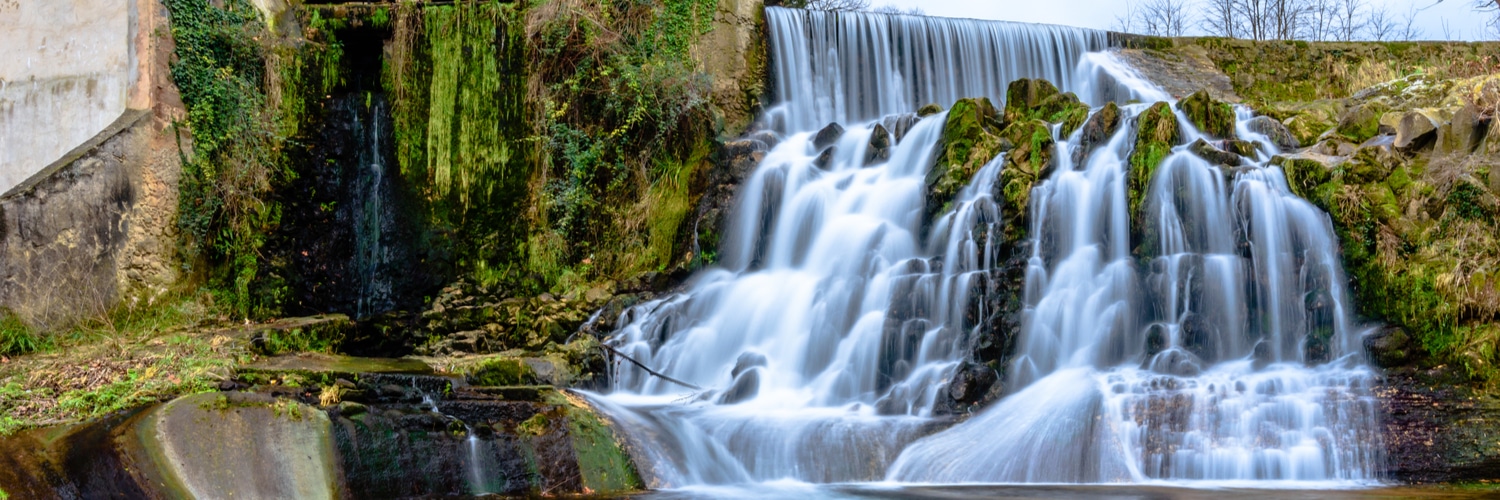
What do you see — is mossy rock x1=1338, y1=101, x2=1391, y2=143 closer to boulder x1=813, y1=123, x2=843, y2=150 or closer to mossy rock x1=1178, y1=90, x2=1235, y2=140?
mossy rock x1=1178, y1=90, x2=1235, y2=140

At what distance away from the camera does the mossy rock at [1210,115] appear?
1131 centimetres

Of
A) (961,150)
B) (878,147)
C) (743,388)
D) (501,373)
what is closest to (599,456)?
(501,373)

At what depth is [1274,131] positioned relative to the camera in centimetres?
1167

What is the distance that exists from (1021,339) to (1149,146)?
95.1 inches

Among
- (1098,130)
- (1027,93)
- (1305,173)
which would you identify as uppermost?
(1027,93)

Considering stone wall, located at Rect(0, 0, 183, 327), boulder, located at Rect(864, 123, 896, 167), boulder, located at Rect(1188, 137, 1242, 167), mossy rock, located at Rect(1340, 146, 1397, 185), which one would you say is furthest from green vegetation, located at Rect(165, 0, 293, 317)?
mossy rock, located at Rect(1340, 146, 1397, 185)

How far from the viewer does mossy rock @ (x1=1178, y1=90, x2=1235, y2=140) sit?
11312mm

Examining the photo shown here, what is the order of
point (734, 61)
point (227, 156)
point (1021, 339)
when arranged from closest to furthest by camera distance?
point (1021, 339)
point (227, 156)
point (734, 61)

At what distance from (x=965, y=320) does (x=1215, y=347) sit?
203cm

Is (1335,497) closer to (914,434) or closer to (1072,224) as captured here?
(914,434)

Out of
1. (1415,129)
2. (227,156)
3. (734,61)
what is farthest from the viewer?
(734,61)

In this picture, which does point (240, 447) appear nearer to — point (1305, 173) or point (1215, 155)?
point (1215, 155)

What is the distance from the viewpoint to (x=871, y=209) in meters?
11.5

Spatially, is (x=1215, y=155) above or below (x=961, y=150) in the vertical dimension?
below
